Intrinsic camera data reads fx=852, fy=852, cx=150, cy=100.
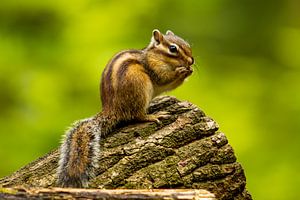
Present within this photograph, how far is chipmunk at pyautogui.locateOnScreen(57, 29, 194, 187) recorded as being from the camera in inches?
200

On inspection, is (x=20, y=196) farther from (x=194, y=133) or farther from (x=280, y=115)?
(x=280, y=115)

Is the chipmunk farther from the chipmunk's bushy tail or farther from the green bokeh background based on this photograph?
the green bokeh background

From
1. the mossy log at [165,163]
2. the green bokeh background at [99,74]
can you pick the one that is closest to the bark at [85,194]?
the mossy log at [165,163]

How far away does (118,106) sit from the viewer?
5668mm

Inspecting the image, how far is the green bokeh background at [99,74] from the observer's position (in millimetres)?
7309

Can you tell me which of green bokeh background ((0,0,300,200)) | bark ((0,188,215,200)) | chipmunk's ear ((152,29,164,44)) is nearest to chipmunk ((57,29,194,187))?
chipmunk's ear ((152,29,164,44))

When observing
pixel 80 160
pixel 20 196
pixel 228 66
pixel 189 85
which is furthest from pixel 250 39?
pixel 20 196

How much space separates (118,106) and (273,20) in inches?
211

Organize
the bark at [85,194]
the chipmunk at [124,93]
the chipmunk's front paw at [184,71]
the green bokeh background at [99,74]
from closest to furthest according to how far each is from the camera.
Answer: the bark at [85,194]
the chipmunk at [124,93]
the chipmunk's front paw at [184,71]
the green bokeh background at [99,74]

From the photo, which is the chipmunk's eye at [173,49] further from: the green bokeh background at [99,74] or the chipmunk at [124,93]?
the green bokeh background at [99,74]

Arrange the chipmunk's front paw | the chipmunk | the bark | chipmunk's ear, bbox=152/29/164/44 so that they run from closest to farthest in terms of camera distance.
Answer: the bark, the chipmunk, the chipmunk's front paw, chipmunk's ear, bbox=152/29/164/44

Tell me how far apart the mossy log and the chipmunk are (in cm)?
8

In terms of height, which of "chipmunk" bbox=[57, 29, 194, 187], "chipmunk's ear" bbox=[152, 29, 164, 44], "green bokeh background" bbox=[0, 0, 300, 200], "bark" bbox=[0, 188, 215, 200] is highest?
"green bokeh background" bbox=[0, 0, 300, 200]

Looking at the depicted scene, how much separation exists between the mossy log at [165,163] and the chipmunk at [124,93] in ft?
0.27
